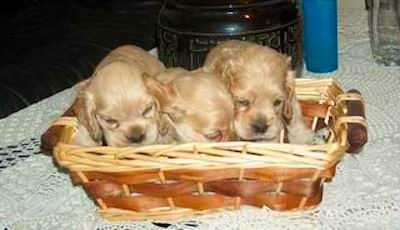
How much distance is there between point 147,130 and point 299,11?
48cm

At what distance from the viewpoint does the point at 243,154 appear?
2.55 ft

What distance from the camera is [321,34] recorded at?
4.49 ft

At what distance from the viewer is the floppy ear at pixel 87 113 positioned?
0.96 meters

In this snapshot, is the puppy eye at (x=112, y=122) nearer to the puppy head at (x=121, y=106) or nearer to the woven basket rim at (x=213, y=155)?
the puppy head at (x=121, y=106)

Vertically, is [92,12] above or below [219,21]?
below

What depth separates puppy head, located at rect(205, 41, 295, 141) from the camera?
0.96 metres

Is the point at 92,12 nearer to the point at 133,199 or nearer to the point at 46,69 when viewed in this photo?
the point at 46,69

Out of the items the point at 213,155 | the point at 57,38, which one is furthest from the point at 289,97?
the point at 57,38

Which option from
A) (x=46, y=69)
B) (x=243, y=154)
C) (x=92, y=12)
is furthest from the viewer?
(x=92, y=12)

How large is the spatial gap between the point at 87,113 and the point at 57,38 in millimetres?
983

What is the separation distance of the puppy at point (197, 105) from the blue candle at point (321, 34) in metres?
0.49

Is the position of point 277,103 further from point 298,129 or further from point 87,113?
point 87,113

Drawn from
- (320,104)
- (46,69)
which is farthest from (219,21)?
(46,69)

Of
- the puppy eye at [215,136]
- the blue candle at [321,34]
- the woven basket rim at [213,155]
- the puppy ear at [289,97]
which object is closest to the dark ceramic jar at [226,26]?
the blue candle at [321,34]
